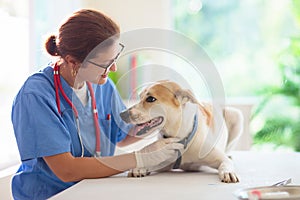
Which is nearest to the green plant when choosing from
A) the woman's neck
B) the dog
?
the dog

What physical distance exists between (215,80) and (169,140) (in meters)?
0.30

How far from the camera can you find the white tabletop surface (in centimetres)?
129

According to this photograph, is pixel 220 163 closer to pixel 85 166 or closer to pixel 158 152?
pixel 158 152

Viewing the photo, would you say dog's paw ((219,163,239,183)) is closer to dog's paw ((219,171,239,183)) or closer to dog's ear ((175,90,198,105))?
dog's paw ((219,171,239,183))

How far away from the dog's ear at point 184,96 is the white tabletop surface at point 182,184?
0.79 feet

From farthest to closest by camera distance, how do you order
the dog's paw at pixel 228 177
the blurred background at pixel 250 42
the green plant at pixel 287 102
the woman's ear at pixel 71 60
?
the green plant at pixel 287 102 → the blurred background at pixel 250 42 → the woman's ear at pixel 71 60 → the dog's paw at pixel 228 177

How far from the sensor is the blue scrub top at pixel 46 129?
4.96 feet

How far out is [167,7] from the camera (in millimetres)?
3480

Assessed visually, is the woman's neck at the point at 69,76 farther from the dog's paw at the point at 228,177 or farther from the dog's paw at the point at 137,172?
the dog's paw at the point at 228,177

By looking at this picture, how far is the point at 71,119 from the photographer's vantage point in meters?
1.68

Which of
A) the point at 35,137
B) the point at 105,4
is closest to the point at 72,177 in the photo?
the point at 35,137

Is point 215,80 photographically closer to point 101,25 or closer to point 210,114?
point 210,114

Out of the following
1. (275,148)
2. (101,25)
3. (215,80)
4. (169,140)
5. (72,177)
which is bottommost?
(275,148)

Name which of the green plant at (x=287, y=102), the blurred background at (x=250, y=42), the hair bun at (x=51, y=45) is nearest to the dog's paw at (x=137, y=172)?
the hair bun at (x=51, y=45)
